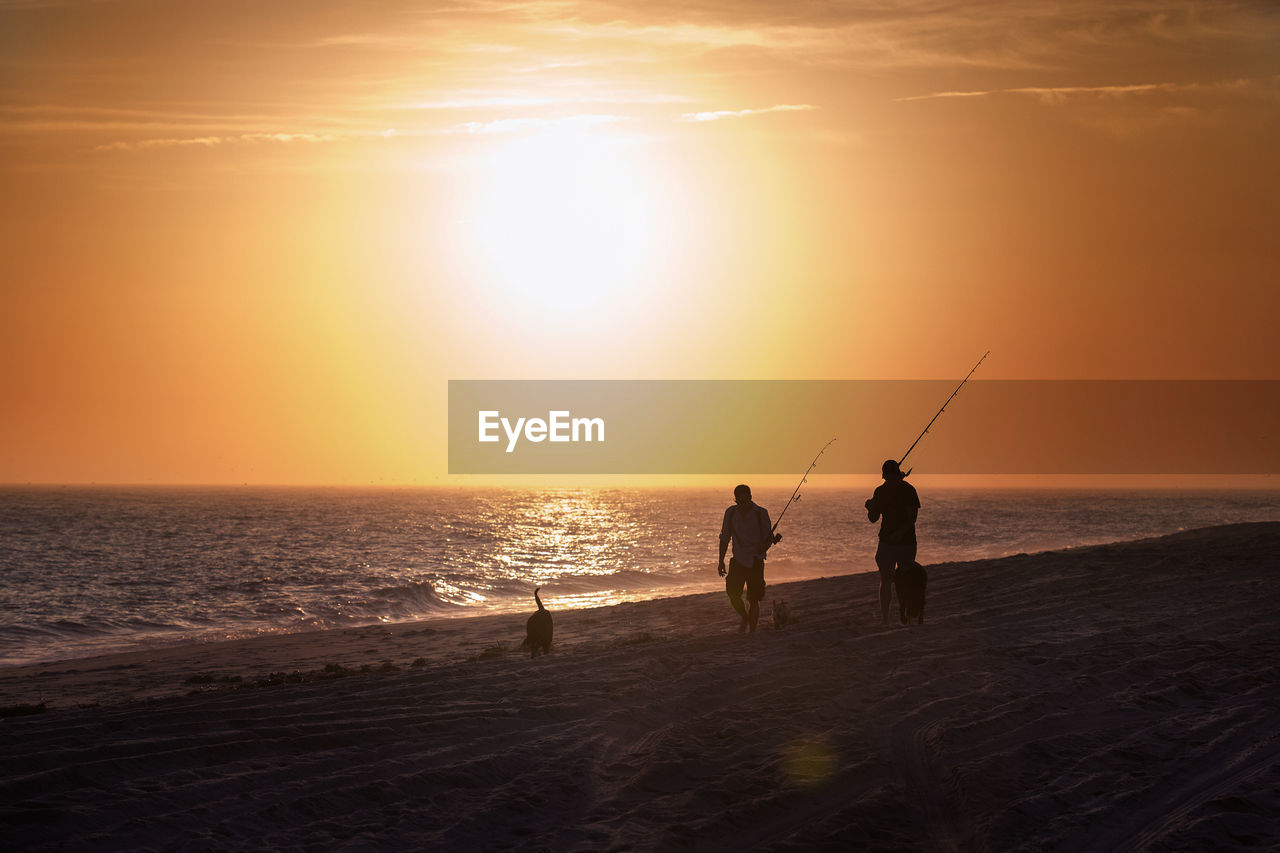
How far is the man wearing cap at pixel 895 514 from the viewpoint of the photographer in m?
10.6

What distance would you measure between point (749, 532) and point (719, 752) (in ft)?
16.1

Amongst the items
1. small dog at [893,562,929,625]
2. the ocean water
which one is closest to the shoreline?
small dog at [893,562,929,625]

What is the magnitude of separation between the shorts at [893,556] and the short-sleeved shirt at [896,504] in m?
0.09

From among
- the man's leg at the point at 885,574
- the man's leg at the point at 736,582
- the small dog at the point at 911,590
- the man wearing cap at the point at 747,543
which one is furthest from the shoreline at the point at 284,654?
the man wearing cap at the point at 747,543

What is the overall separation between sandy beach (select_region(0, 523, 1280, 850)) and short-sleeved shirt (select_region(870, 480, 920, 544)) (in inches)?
45.4

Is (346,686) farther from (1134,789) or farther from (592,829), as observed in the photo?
(1134,789)

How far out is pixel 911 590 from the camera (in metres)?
11.0

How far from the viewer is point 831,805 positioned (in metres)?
4.97

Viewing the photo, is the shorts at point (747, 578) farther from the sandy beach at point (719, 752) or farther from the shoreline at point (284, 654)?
the shoreline at point (284, 654)

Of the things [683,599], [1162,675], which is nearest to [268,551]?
[683,599]

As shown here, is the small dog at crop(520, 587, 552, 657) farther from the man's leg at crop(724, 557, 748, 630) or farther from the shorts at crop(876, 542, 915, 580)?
the shorts at crop(876, 542, 915, 580)

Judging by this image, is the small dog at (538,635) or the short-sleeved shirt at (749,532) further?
the small dog at (538,635)

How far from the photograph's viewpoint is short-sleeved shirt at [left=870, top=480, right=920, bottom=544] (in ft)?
34.7

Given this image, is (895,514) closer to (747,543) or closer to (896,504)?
(896,504)
